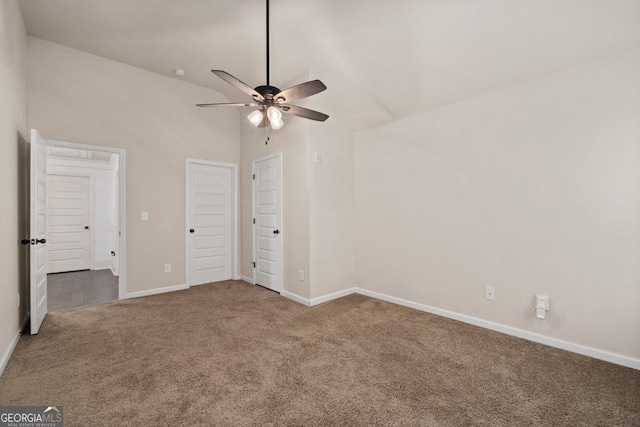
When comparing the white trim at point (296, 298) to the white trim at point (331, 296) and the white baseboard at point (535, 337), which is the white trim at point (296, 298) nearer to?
the white trim at point (331, 296)

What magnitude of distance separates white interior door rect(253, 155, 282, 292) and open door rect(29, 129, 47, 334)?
97.1 inches

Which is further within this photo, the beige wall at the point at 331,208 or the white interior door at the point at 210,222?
the white interior door at the point at 210,222

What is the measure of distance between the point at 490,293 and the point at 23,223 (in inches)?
189

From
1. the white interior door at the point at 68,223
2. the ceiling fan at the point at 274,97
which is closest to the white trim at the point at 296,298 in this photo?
the ceiling fan at the point at 274,97

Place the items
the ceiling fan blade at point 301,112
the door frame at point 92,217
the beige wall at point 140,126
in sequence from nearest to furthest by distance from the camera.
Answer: the ceiling fan blade at point 301,112, the beige wall at point 140,126, the door frame at point 92,217

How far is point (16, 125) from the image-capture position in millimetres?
2668

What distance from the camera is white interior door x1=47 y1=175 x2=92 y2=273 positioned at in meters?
5.85

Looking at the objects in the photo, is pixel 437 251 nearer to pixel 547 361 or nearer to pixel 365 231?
pixel 365 231

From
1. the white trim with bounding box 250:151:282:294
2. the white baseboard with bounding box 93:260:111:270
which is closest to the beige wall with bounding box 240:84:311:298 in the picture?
the white trim with bounding box 250:151:282:294

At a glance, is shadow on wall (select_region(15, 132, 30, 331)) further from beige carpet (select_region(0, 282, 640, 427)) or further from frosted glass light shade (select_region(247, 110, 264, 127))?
frosted glass light shade (select_region(247, 110, 264, 127))

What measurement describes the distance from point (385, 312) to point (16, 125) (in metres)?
4.14

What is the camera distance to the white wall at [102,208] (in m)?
6.23

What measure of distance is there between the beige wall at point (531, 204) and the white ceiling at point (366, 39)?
234 mm

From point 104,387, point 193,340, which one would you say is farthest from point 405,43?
point 104,387
